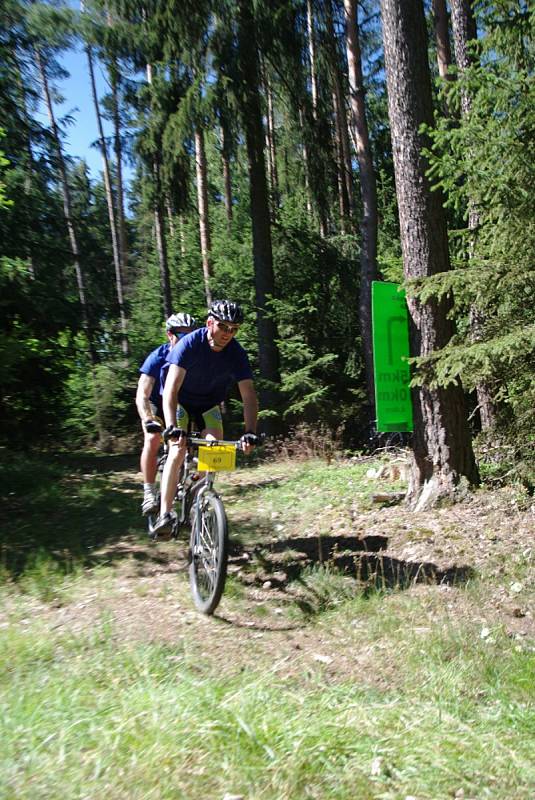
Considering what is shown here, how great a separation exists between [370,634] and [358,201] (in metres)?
19.0

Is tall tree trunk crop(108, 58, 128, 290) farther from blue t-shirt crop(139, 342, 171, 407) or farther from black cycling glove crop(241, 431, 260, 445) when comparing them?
black cycling glove crop(241, 431, 260, 445)

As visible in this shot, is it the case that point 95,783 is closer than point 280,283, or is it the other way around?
point 95,783

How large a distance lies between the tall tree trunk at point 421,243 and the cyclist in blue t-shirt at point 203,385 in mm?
2003

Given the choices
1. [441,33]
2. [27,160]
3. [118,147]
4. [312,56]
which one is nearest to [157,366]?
[27,160]

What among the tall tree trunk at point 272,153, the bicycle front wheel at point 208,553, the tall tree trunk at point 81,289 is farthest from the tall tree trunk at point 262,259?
the bicycle front wheel at point 208,553

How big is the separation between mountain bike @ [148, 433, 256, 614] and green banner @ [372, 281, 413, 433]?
205 cm

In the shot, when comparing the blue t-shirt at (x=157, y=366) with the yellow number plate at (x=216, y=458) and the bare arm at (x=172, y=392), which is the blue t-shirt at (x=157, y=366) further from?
the yellow number plate at (x=216, y=458)

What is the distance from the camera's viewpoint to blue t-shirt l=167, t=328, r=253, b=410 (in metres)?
4.77

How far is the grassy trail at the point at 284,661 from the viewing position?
7.89 feet

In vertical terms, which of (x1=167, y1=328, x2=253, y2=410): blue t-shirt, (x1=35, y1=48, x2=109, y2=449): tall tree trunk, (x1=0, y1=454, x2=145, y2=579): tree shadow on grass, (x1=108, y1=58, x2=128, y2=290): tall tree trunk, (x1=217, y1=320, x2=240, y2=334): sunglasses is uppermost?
(x1=108, y1=58, x2=128, y2=290): tall tree trunk

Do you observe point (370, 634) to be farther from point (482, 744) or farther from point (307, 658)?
point (482, 744)

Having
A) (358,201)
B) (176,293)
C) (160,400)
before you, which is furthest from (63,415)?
(358,201)

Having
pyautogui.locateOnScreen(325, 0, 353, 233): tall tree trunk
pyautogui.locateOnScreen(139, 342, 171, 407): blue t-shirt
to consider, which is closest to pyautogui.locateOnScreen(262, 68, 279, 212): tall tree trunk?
pyautogui.locateOnScreen(325, 0, 353, 233): tall tree trunk

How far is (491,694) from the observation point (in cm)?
307
